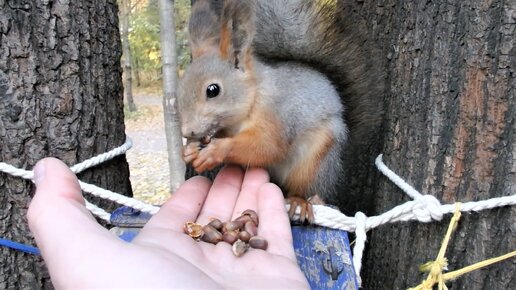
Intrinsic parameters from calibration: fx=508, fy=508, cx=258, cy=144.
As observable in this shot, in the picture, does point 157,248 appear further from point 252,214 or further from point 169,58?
point 169,58

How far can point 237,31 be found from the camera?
1445mm

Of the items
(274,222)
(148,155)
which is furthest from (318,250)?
(148,155)

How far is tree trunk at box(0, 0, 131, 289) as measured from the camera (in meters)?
1.18

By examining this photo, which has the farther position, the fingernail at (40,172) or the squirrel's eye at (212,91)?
the squirrel's eye at (212,91)

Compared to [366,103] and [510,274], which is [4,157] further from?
[510,274]

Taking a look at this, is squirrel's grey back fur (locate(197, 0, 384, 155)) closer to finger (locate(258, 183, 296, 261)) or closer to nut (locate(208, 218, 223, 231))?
finger (locate(258, 183, 296, 261))

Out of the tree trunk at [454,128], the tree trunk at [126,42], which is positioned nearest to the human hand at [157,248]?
the tree trunk at [454,128]

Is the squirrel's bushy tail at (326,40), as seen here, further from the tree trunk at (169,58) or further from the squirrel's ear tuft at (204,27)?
the tree trunk at (169,58)

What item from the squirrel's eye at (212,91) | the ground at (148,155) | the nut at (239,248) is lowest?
the ground at (148,155)

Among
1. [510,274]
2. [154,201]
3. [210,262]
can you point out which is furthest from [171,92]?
[510,274]

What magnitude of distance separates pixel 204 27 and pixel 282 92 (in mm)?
309

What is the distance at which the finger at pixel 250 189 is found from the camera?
130 cm

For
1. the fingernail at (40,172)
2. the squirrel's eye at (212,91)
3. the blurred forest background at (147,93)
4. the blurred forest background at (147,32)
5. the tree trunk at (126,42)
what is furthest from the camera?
the blurred forest background at (147,32)

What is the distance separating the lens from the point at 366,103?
1.52m
